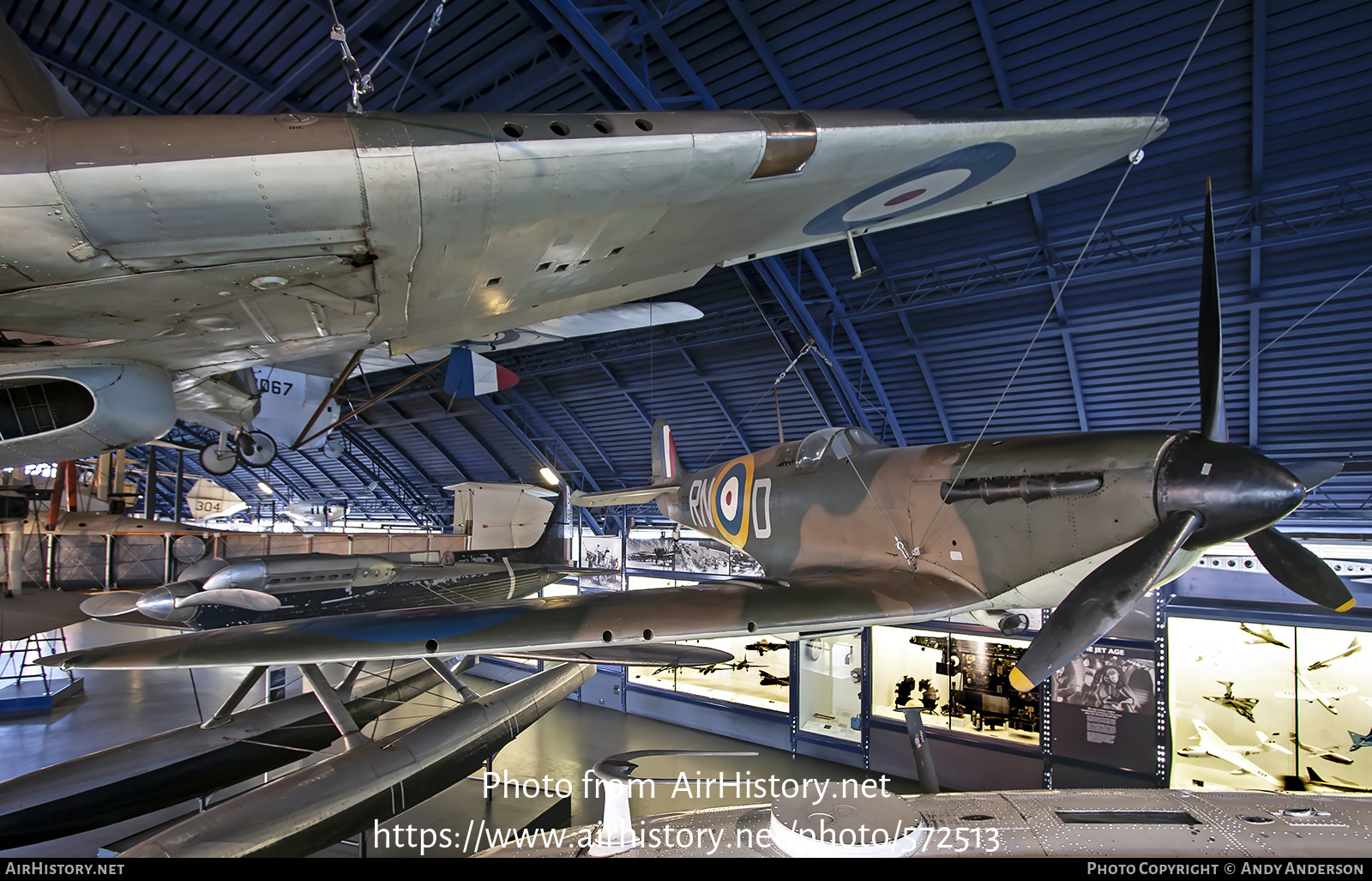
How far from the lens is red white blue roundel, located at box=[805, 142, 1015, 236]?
3.38m

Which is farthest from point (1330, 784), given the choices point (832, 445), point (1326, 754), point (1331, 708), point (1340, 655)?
point (832, 445)

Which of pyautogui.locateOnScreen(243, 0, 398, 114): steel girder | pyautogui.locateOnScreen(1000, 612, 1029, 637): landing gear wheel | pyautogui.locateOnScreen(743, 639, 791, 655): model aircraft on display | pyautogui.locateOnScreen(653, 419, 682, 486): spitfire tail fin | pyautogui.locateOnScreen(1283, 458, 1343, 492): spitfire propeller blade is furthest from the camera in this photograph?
pyautogui.locateOnScreen(743, 639, 791, 655): model aircraft on display

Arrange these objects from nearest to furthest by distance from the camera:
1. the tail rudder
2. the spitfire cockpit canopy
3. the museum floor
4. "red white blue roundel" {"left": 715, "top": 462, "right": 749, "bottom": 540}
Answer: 1. the spitfire cockpit canopy
2. "red white blue roundel" {"left": 715, "top": 462, "right": 749, "bottom": 540}
3. the museum floor
4. the tail rudder

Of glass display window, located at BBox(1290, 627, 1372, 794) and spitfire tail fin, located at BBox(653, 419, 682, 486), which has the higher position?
spitfire tail fin, located at BBox(653, 419, 682, 486)

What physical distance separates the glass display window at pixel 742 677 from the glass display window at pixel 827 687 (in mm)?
803

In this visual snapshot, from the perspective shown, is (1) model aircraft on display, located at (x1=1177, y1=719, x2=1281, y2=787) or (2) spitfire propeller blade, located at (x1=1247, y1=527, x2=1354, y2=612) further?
(1) model aircraft on display, located at (x1=1177, y1=719, x2=1281, y2=787)

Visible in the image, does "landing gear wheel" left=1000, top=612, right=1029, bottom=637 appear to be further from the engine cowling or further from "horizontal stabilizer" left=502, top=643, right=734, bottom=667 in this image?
the engine cowling

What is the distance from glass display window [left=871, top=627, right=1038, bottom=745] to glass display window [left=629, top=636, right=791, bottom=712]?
226 centimetres

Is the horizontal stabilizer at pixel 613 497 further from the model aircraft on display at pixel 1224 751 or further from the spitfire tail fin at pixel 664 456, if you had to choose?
the model aircraft on display at pixel 1224 751

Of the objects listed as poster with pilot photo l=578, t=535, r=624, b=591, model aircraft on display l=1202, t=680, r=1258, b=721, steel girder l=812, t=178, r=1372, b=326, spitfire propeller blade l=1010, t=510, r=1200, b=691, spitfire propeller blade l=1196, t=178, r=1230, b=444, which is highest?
steel girder l=812, t=178, r=1372, b=326

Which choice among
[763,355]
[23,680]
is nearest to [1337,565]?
[763,355]

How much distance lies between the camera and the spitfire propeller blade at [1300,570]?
3.05m

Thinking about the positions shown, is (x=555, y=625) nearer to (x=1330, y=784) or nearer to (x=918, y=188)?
(x=918, y=188)

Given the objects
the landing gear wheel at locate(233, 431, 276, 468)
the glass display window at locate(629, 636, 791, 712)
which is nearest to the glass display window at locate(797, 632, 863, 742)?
the glass display window at locate(629, 636, 791, 712)
